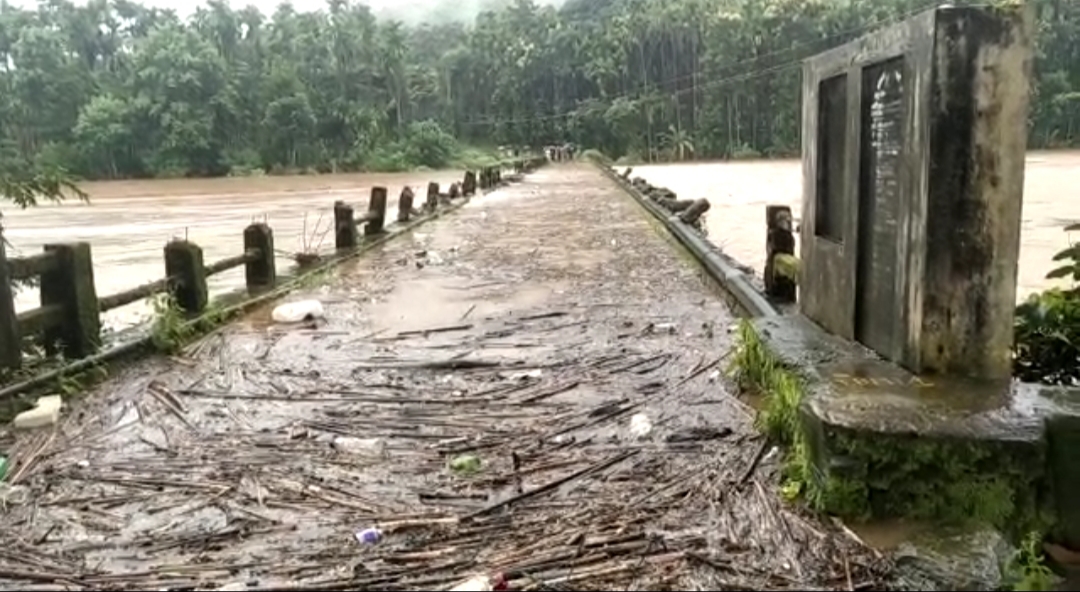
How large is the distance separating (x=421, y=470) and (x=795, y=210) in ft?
61.4

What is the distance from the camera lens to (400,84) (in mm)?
74000

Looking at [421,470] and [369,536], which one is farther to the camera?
[421,470]

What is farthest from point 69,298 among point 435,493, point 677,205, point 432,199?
point 432,199

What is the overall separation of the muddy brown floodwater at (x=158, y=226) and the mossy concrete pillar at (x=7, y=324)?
2525 mm

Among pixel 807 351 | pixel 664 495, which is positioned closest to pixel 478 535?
pixel 664 495

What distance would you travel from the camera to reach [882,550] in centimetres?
286

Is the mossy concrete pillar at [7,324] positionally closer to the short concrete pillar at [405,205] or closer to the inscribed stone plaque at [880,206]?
the inscribed stone plaque at [880,206]

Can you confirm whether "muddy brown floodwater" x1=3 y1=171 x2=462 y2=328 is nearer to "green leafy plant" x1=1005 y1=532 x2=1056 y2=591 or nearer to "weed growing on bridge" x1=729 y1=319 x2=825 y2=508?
"weed growing on bridge" x1=729 y1=319 x2=825 y2=508

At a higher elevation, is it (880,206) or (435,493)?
(880,206)

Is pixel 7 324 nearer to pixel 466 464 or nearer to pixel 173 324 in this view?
pixel 173 324

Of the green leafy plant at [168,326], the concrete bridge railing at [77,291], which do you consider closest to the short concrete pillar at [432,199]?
the concrete bridge railing at [77,291]

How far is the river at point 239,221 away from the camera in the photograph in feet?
40.8

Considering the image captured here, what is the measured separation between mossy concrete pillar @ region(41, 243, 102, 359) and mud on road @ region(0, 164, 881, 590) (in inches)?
12.8

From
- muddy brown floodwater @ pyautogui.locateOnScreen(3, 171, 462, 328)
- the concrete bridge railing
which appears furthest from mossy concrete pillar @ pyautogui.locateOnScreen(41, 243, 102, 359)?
muddy brown floodwater @ pyautogui.locateOnScreen(3, 171, 462, 328)
